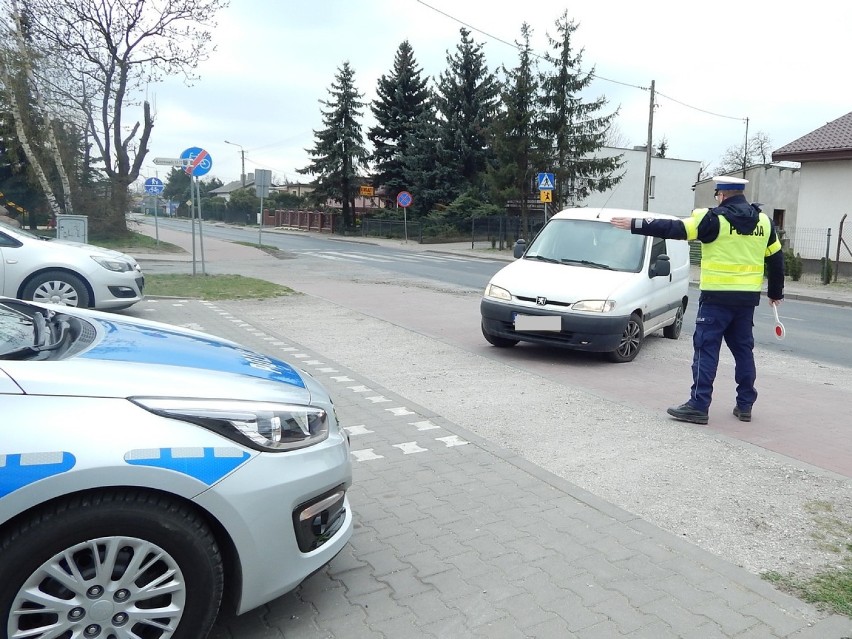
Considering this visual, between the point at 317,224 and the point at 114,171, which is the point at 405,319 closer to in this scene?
the point at 114,171

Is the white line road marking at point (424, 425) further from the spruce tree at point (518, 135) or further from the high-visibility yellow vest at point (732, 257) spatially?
the spruce tree at point (518, 135)

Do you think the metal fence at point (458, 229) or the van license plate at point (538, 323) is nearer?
the van license plate at point (538, 323)

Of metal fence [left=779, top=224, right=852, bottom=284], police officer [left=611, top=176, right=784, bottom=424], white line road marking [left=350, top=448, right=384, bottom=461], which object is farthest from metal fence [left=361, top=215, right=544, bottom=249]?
white line road marking [left=350, top=448, right=384, bottom=461]

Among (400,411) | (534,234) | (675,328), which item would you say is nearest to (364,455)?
(400,411)

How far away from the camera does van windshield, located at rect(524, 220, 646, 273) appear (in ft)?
29.6

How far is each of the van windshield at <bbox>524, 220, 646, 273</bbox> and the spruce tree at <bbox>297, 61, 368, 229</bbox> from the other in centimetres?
4186

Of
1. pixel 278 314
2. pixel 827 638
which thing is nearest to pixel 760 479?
pixel 827 638

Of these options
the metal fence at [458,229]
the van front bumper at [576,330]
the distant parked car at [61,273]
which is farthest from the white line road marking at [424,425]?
the metal fence at [458,229]

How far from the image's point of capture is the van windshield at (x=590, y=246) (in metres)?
9.03

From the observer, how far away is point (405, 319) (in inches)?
467

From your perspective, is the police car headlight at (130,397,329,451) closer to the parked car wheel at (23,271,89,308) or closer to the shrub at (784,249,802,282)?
the parked car wheel at (23,271,89,308)

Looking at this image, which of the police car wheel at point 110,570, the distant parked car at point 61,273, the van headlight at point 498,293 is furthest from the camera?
the distant parked car at point 61,273

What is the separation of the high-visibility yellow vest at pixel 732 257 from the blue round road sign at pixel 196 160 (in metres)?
12.9

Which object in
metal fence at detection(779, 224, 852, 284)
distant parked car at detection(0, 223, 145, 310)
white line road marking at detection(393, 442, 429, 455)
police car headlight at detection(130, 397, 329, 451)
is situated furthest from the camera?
metal fence at detection(779, 224, 852, 284)
